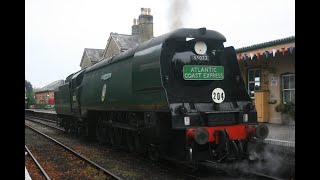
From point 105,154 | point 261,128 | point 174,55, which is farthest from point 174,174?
point 105,154

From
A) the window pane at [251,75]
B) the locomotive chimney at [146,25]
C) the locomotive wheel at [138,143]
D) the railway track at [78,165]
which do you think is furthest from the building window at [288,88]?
the locomotive chimney at [146,25]

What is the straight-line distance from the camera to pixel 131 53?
8969mm

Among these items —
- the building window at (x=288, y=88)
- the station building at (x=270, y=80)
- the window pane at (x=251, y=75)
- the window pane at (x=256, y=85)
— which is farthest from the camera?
the window pane at (x=251, y=75)

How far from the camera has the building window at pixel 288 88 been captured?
12797 millimetres

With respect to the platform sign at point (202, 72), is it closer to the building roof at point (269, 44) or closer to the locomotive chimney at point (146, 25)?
the building roof at point (269, 44)

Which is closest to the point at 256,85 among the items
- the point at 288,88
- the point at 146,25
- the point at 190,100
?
the point at 288,88

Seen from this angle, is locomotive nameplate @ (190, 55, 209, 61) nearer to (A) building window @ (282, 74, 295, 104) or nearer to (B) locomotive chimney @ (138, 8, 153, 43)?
(A) building window @ (282, 74, 295, 104)

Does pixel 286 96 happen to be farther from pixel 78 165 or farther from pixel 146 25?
pixel 146 25

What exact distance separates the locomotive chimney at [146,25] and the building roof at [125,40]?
412 cm

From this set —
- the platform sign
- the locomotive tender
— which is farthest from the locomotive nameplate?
the platform sign

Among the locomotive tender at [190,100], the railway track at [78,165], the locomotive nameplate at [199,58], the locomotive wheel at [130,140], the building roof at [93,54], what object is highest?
the building roof at [93,54]

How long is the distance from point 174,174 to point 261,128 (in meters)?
2.04

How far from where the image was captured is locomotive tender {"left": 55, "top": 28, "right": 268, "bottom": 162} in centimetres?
673
